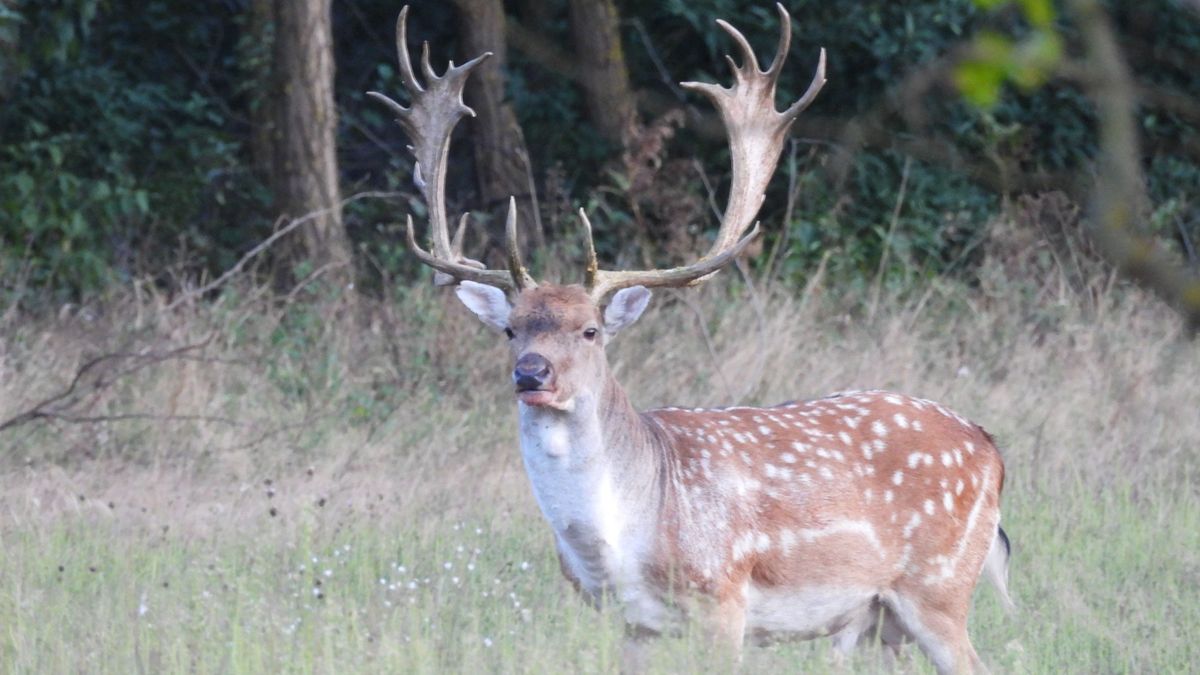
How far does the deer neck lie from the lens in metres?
4.64

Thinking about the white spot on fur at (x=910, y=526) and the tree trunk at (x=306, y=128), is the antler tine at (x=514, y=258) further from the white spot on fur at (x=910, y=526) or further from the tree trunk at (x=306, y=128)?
the tree trunk at (x=306, y=128)

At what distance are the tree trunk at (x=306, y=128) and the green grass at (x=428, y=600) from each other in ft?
10.8

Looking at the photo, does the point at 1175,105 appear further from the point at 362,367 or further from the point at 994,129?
the point at 994,129

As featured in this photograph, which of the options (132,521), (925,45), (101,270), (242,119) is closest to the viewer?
(132,521)

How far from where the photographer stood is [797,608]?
481 centimetres

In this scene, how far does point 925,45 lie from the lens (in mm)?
10492

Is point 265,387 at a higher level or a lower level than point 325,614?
lower

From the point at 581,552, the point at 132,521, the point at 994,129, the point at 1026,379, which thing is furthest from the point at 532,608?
the point at 994,129

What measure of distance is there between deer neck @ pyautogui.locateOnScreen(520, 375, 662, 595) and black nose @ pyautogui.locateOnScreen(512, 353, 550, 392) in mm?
157

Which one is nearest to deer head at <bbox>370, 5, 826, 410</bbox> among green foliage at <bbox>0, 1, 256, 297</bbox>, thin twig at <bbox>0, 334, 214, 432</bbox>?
thin twig at <bbox>0, 334, 214, 432</bbox>

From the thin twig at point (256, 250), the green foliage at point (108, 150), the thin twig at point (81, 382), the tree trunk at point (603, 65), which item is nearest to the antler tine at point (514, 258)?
the thin twig at point (81, 382)

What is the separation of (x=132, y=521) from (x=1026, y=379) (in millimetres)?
4179

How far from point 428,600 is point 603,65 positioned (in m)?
6.58

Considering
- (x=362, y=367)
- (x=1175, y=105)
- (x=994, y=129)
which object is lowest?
(x=362, y=367)
